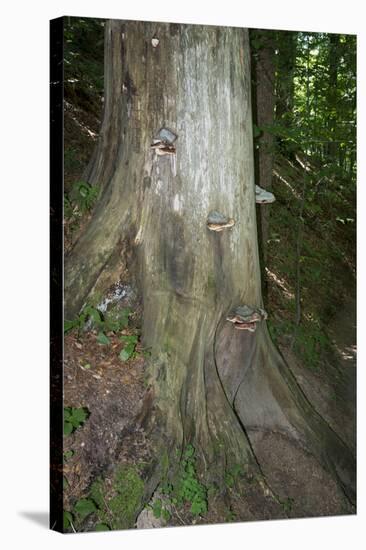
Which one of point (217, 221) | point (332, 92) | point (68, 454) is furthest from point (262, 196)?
point (68, 454)

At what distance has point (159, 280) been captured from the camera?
5.71 metres

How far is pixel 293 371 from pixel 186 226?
1.49m

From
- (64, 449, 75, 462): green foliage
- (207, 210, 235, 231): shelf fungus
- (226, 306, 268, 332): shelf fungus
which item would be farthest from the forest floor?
(207, 210, 235, 231): shelf fungus

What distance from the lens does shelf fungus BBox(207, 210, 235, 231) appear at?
578 centimetres

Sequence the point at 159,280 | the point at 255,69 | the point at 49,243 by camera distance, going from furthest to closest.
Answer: the point at 255,69, the point at 159,280, the point at 49,243

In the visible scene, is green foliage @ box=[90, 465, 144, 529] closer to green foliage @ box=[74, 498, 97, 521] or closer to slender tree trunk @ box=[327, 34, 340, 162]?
green foliage @ box=[74, 498, 97, 521]

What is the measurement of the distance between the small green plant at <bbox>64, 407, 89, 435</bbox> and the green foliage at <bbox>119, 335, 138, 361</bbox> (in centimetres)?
45

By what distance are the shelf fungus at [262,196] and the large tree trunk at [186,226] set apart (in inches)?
2.2

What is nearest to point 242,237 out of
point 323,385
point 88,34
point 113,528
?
point 323,385

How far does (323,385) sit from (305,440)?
0.47m

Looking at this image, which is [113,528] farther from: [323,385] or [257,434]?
[323,385]

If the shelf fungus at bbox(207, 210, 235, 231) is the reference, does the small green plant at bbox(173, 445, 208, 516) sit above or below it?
below

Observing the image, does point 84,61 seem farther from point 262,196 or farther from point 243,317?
point 243,317

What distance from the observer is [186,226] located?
5.77 m
